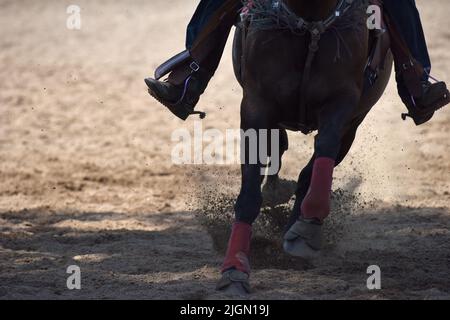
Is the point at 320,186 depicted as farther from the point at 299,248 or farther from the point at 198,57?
the point at 198,57

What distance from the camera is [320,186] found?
19.6ft

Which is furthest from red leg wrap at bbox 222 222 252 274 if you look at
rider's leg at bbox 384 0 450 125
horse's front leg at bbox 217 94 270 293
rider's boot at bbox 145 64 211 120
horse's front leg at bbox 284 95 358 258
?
rider's leg at bbox 384 0 450 125

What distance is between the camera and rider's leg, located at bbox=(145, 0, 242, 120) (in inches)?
276

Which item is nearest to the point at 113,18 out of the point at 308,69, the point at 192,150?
the point at 192,150

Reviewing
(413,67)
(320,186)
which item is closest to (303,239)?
(320,186)

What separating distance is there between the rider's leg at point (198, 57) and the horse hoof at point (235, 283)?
1.63 m

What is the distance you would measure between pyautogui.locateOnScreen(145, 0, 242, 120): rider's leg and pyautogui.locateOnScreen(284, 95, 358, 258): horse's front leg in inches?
46.7

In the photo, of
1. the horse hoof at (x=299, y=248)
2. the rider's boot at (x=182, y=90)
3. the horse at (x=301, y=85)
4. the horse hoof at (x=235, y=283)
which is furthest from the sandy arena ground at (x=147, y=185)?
the rider's boot at (x=182, y=90)

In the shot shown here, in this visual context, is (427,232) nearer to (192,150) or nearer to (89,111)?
(192,150)

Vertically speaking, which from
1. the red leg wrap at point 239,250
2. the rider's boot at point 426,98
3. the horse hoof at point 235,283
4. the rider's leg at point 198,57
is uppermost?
the rider's leg at point 198,57

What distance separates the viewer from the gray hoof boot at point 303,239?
19.3ft

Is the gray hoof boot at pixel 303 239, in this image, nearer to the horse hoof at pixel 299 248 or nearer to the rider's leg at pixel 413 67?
the horse hoof at pixel 299 248

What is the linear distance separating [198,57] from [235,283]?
1758mm

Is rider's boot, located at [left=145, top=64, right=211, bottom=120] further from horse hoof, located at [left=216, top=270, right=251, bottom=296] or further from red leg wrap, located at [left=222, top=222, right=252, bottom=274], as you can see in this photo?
horse hoof, located at [left=216, top=270, right=251, bottom=296]
